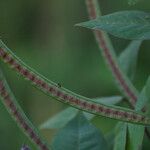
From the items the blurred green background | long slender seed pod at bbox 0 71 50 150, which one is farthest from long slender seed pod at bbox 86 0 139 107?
the blurred green background

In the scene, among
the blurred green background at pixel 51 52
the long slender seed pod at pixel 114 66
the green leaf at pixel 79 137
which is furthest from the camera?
the blurred green background at pixel 51 52

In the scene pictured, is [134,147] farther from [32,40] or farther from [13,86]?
[32,40]

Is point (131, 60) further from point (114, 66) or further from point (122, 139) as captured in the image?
point (122, 139)

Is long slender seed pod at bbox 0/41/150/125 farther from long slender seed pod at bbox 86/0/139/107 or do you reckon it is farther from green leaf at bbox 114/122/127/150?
long slender seed pod at bbox 86/0/139/107

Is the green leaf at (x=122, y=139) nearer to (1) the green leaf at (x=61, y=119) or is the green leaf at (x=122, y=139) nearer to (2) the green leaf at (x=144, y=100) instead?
(2) the green leaf at (x=144, y=100)

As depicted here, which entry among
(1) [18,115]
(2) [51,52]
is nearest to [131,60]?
(1) [18,115]

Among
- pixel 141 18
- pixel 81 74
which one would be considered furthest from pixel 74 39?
pixel 141 18

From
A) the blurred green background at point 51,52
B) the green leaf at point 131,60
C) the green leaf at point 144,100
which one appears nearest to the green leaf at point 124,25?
the green leaf at point 144,100
